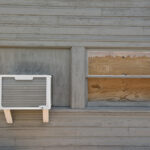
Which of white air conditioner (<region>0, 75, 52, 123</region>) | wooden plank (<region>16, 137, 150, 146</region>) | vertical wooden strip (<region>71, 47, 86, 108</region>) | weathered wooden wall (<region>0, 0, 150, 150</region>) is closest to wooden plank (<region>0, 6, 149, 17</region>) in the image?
weathered wooden wall (<region>0, 0, 150, 150</region>)

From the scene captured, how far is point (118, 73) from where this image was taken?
8.11 feet

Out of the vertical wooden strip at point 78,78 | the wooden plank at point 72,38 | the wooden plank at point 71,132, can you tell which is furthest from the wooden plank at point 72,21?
the wooden plank at point 71,132

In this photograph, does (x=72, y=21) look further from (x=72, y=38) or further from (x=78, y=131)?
(x=78, y=131)

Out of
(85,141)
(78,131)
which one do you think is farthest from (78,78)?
(85,141)

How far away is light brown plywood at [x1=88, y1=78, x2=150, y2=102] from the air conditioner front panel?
2.40 feet

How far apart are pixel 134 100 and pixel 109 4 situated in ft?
4.76

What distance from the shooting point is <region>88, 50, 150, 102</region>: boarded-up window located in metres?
2.48

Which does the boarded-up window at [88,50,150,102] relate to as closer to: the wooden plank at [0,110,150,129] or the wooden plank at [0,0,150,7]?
the wooden plank at [0,110,150,129]

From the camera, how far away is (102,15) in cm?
240

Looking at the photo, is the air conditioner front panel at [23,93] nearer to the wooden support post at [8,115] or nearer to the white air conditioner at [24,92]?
the white air conditioner at [24,92]

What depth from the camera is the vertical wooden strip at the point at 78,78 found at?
2.40 m

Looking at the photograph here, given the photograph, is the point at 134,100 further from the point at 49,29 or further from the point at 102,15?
the point at 49,29

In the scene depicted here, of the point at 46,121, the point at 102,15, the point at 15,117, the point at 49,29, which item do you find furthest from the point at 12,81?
the point at 102,15

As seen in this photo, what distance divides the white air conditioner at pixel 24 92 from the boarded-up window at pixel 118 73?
2.31 ft
